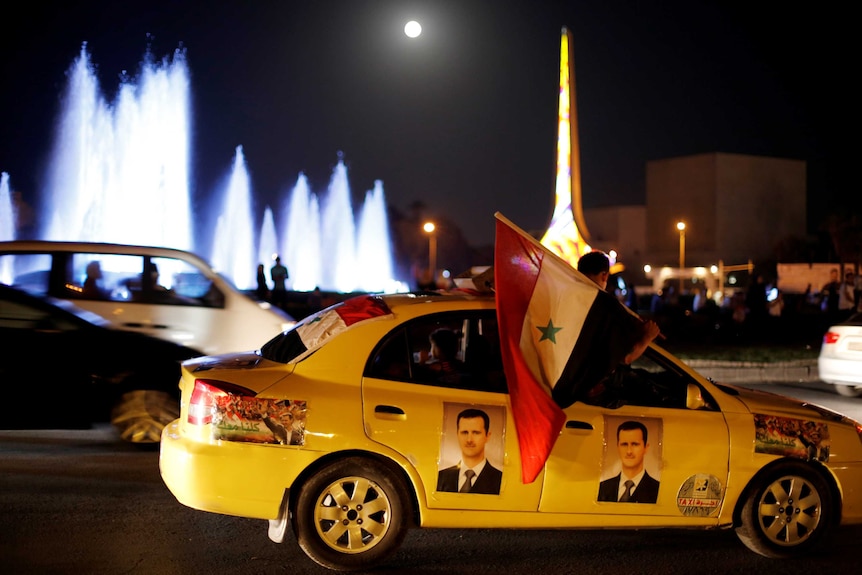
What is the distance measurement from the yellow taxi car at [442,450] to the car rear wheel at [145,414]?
8.80ft

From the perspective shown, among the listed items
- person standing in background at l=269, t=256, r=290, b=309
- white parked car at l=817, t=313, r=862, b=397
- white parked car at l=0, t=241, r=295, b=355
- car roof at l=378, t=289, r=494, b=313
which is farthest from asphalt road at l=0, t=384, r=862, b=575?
person standing in background at l=269, t=256, r=290, b=309

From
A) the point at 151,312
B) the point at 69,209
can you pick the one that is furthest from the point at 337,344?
the point at 69,209

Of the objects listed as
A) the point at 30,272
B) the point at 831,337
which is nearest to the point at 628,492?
the point at 30,272

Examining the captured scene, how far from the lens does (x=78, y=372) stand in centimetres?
799

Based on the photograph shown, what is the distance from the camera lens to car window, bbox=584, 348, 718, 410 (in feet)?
18.2

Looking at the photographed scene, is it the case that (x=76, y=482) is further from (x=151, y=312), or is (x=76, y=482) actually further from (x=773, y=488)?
(x=773, y=488)

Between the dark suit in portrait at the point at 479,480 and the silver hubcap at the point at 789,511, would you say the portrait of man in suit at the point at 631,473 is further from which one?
the silver hubcap at the point at 789,511

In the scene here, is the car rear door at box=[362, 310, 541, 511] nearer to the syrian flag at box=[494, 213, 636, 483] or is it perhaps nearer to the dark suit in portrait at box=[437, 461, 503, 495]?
the dark suit in portrait at box=[437, 461, 503, 495]

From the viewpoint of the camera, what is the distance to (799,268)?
57.9 m

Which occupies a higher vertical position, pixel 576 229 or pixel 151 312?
pixel 576 229

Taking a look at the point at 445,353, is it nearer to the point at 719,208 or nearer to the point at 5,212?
the point at 5,212

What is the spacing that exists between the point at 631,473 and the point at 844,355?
328 inches

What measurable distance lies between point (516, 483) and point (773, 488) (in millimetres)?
1618

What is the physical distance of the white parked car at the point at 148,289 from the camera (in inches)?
404
